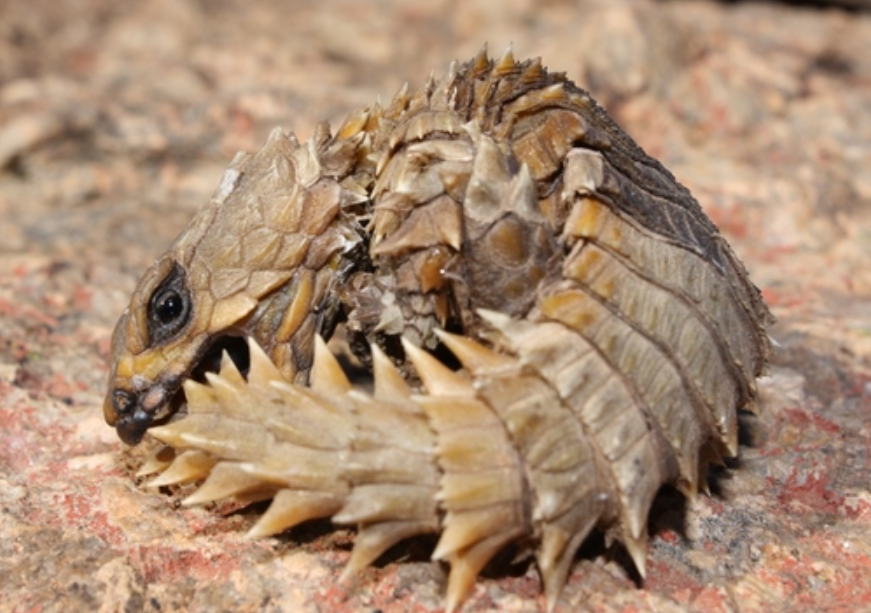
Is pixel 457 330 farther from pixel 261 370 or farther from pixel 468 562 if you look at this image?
pixel 468 562

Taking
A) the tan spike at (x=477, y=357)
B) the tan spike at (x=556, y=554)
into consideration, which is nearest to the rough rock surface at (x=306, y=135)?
the tan spike at (x=556, y=554)

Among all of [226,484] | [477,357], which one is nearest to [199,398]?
[226,484]

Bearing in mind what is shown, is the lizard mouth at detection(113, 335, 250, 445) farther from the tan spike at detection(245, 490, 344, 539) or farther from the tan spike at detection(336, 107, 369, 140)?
the tan spike at detection(336, 107, 369, 140)

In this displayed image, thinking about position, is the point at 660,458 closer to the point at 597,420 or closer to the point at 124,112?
the point at 597,420

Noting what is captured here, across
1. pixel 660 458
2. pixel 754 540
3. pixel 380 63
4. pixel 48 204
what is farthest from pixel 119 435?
pixel 380 63

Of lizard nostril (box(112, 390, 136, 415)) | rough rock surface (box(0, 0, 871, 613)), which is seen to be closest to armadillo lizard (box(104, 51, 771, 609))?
lizard nostril (box(112, 390, 136, 415))

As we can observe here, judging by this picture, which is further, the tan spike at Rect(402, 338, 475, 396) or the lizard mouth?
the lizard mouth

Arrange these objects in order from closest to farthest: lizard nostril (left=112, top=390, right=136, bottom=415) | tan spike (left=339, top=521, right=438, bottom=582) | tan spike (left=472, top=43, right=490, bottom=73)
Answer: tan spike (left=339, top=521, right=438, bottom=582), lizard nostril (left=112, top=390, right=136, bottom=415), tan spike (left=472, top=43, right=490, bottom=73)

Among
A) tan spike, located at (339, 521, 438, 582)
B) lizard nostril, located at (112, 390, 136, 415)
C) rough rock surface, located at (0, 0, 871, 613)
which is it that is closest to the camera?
tan spike, located at (339, 521, 438, 582)
